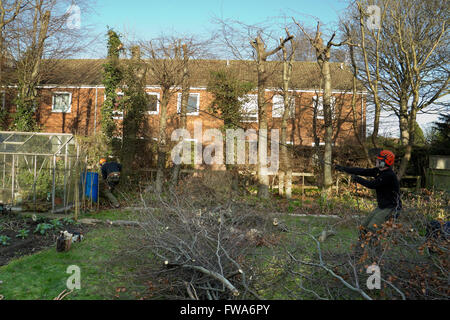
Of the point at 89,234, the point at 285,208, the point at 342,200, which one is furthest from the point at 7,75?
the point at 342,200

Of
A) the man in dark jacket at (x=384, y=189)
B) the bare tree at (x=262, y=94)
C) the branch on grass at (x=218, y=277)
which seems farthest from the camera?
the bare tree at (x=262, y=94)

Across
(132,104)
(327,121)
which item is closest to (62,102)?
(132,104)

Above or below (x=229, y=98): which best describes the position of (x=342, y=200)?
below

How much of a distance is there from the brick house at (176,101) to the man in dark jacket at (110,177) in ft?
15.6

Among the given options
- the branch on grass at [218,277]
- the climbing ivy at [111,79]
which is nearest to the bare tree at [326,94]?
the climbing ivy at [111,79]

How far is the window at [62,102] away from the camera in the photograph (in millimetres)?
24172

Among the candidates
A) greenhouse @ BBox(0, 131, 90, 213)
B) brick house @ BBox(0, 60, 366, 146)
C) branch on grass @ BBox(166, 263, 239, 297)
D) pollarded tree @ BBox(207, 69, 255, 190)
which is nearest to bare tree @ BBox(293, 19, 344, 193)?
pollarded tree @ BBox(207, 69, 255, 190)

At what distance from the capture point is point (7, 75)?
1839cm

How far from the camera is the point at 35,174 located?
35.1ft

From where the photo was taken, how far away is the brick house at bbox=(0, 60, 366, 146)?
19344 mm

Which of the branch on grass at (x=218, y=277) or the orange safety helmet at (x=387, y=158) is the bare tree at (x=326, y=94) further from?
the branch on grass at (x=218, y=277)
